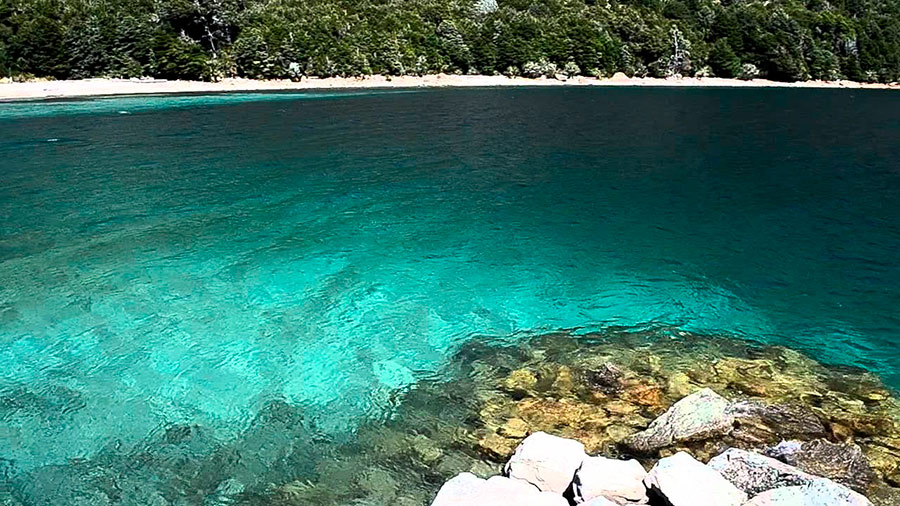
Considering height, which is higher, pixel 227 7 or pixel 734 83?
pixel 227 7

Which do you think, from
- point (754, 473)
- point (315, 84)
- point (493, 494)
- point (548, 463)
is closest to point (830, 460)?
point (754, 473)

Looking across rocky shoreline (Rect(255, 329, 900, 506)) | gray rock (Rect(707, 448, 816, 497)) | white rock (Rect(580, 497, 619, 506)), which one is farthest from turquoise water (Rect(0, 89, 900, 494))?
gray rock (Rect(707, 448, 816, 497))

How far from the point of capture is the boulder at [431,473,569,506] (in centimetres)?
966

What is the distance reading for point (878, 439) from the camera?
1321 centimetres

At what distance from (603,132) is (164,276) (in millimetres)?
47495

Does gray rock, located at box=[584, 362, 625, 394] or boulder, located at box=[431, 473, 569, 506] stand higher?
boulder, located at box=[431, 473, 569, 506]

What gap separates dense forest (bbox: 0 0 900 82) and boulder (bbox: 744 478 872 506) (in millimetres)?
121178

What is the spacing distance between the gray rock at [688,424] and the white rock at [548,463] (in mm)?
2289

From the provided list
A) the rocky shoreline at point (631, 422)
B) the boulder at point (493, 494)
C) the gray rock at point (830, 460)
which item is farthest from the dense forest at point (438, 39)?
the boulder at point (493, 494)

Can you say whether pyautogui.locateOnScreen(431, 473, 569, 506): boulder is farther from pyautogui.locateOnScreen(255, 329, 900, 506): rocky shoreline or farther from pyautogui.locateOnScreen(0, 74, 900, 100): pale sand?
pyautogui.locateOnScreen(0, 74, 900, 100): pale sand

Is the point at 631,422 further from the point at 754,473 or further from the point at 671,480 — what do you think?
the point at 671,480

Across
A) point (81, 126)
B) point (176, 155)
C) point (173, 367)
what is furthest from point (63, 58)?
point (173, 367)

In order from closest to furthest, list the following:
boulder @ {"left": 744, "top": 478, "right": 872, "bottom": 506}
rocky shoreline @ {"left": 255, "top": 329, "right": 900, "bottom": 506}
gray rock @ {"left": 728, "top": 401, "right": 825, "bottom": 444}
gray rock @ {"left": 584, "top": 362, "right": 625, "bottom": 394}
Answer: boulder @ {"left": 744, "top": 478, "right": 872, "bottom": 506} < rocky shoreline @ {"left": 255, "top": 329, "right": 900, "bottom": 506} < gray rock @ {"left": 728, "top": 401, "right": 825, "bottom": 444} < gray rock @ {"left": 584, "top": 362, "right": 625, "bottom": 394}

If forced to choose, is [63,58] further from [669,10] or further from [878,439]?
[669,10]
